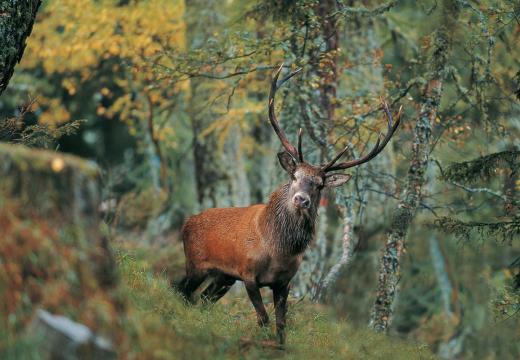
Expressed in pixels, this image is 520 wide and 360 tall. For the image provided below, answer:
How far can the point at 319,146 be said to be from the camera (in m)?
12.6

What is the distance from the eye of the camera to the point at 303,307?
1130 cm

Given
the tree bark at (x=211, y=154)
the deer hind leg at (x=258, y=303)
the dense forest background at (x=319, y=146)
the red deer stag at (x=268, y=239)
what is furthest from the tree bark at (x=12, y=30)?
the tree bark at (x=211, y=154)

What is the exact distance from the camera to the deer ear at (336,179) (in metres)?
10.0

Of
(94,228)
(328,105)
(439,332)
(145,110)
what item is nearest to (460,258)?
(439,332)

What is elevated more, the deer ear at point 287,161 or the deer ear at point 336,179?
the deer ear at point 287,161

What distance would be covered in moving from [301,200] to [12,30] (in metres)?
3.28

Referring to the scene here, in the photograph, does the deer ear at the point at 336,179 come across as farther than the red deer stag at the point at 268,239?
Yes

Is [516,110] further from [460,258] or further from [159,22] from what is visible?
[460,258]

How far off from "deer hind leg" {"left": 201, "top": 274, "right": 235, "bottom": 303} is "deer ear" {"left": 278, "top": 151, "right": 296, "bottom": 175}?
141 centimetres

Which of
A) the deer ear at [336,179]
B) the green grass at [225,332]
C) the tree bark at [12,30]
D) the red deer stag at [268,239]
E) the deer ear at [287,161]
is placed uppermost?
the tree bark at [12,30]

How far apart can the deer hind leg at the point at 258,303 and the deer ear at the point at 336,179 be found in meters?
1.50

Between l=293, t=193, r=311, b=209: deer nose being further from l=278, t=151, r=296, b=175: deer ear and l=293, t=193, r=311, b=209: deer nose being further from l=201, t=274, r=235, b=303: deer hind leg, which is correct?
l=201, t=274, r=235, b=303: deer hind leg

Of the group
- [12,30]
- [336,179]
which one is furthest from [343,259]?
[12,30]

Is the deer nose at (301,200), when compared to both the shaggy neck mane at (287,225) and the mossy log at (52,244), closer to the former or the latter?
the shaggy neck mane at (287,225)
